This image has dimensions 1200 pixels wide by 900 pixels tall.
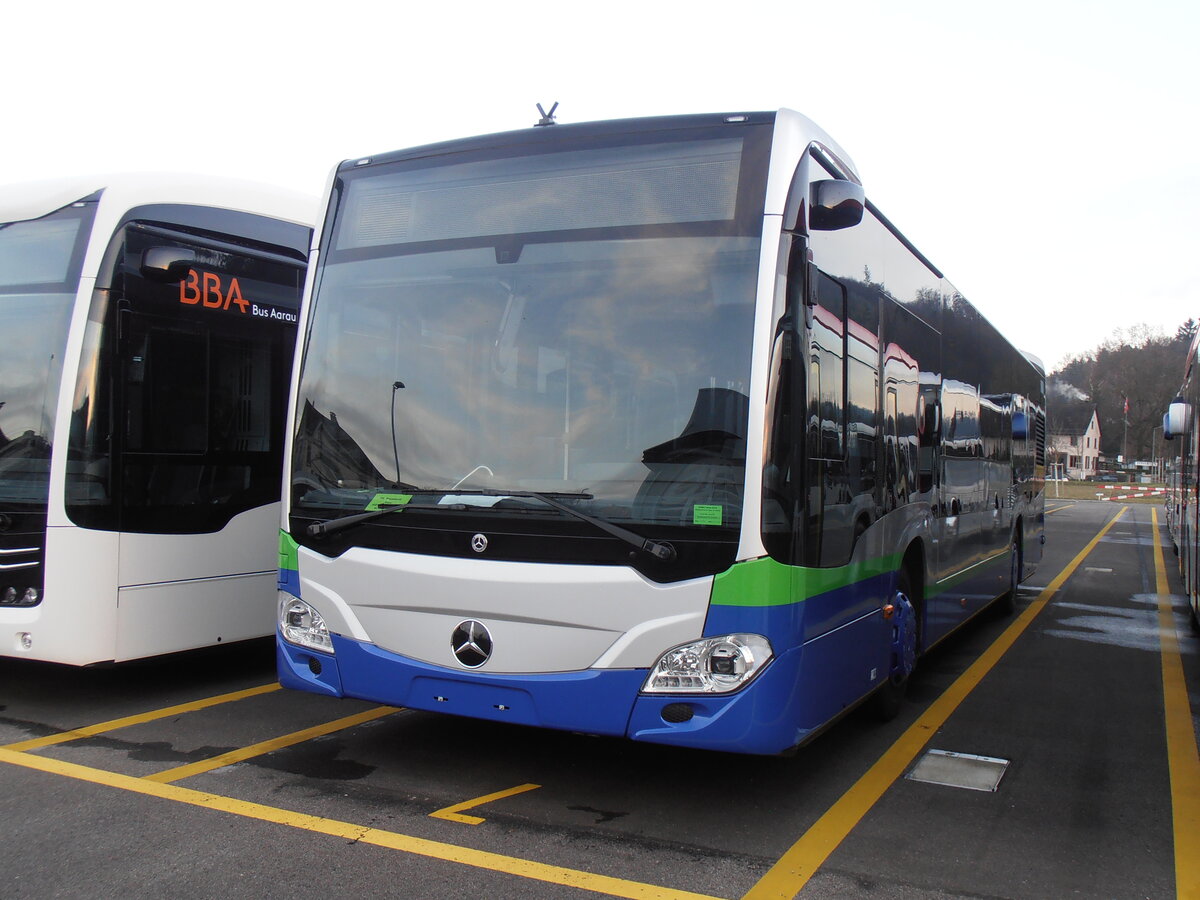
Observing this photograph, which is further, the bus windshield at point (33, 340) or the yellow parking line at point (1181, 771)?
the bus windshield at point (33, 340)

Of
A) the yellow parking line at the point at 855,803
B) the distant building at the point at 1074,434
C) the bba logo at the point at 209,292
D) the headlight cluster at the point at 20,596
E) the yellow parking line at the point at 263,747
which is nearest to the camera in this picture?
the yellow parking line at the point at 855,803

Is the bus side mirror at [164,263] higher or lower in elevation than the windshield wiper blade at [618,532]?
higher

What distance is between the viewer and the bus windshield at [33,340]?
6.20 m

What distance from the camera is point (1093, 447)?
125125 millimetres

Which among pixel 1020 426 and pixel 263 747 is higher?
pixel 1020 426

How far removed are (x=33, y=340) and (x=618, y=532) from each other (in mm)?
4113

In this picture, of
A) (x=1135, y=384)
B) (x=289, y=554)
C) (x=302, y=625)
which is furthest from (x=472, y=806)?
(x=1135, y=384)

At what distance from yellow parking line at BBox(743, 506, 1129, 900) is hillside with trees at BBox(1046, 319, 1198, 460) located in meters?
97.6

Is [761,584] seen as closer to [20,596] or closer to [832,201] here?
[832,201]

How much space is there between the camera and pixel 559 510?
14.4 feet

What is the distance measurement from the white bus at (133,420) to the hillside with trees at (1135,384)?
100 meters

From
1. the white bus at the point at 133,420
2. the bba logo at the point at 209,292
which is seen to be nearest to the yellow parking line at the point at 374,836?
the white bus at the point at 133,420

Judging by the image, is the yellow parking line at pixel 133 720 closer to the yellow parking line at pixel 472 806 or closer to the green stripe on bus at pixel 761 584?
the yellow parking line at pixel 472 806

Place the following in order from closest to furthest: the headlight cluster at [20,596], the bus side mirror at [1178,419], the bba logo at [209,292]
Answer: the headlight cluster at [20,596], the bba logo at [209,292], the bus side mirror at [1178,419]
